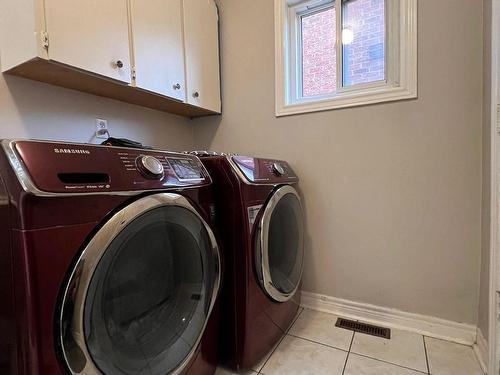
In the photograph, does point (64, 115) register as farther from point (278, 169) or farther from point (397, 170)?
point (397, 170)

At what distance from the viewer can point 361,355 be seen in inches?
47.4

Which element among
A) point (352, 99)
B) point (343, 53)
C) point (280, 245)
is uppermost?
point (343, 53)

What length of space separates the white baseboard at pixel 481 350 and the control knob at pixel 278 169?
1.16 metres

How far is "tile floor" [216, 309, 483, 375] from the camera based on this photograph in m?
1.12

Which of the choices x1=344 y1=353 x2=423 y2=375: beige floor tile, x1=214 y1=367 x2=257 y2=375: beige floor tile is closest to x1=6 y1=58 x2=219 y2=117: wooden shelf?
x1=214 y1=367 x2=257 y2=375: beige floor tile

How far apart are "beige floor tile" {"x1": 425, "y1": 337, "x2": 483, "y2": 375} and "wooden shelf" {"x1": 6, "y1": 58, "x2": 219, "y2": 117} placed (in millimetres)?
1881

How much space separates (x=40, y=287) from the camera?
1.72 ft

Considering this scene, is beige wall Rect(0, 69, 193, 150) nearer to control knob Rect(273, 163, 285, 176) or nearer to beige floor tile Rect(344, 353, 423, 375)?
control knob Rect(273, 163, 285, 176)

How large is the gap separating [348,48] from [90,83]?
151 centimetres

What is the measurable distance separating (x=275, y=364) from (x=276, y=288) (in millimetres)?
327

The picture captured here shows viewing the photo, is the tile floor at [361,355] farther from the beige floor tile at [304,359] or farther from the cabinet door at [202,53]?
the cabinet door at [202,53]

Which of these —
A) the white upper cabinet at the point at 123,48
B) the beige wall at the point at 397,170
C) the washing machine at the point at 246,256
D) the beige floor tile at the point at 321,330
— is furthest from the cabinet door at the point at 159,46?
the beige floor tile at the point at 321,330

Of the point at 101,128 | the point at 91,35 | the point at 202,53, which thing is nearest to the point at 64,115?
the point at 101,128

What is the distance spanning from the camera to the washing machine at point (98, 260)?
1.72ft
